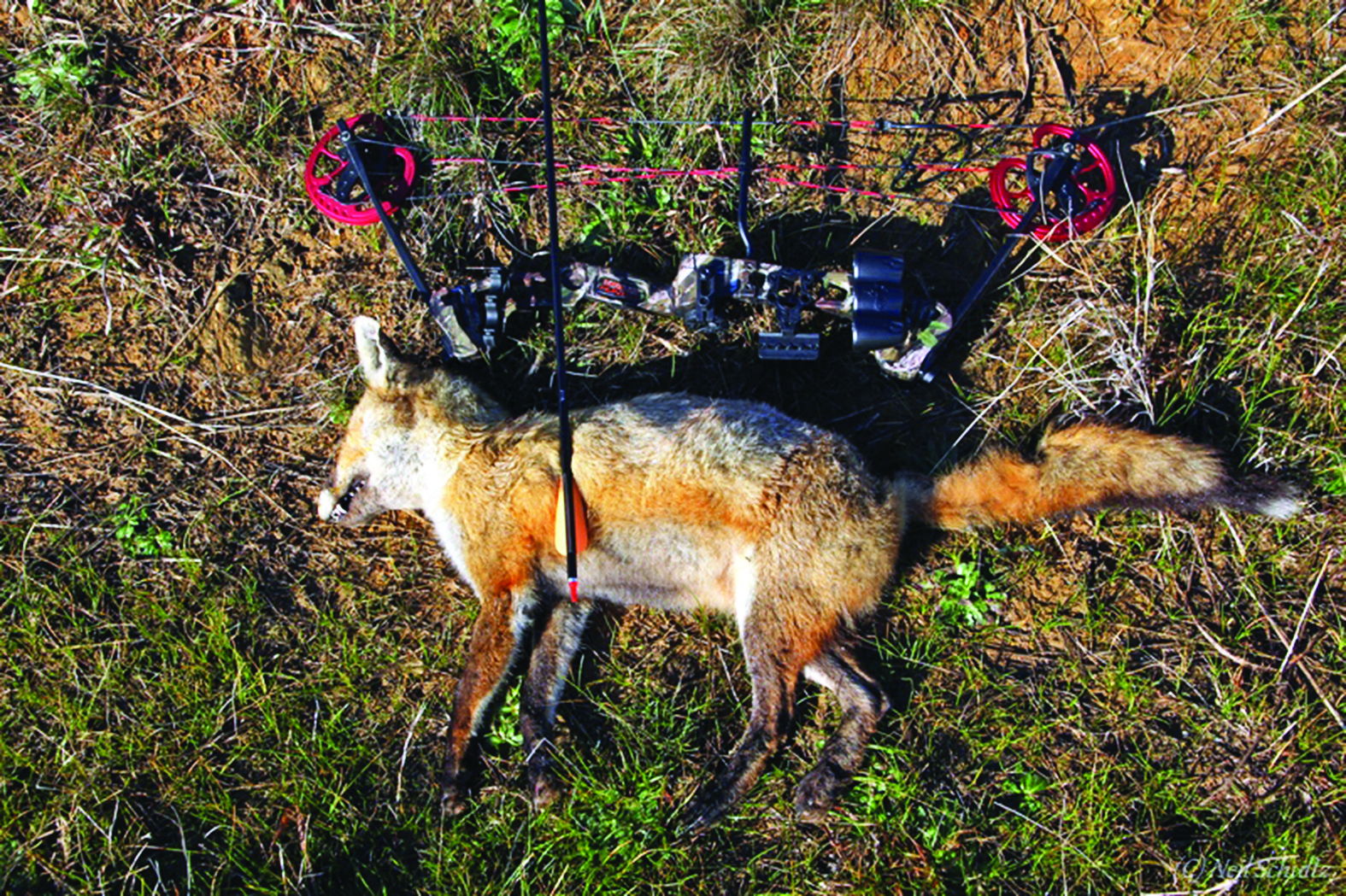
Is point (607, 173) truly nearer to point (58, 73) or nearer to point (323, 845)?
point (58, 73)

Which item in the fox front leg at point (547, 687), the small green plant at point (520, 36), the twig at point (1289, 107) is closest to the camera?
the fox front leg at point (547, 687)

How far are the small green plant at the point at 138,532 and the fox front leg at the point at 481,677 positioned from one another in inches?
72.8

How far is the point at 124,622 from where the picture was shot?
15.2 ft

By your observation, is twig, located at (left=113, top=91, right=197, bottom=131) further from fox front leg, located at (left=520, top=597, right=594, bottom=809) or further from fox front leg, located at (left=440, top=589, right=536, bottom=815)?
fox front leg, located at (left=520, top=597, right=594, bottom=809)

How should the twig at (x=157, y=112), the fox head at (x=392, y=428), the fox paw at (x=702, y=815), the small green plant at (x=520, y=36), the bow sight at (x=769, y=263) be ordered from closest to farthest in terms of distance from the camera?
the fox paw at (x=702, y=815), the bow sight at (x=769, y=263), the fox head at (x=392, y=428), the small green plant at (x=520, y=36), the twig at (x=157, y=112)

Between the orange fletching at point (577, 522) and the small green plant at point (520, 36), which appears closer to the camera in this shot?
the orange fletching at point (577, 522)

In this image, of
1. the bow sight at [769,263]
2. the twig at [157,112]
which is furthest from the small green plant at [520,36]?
the twig at [157,112]

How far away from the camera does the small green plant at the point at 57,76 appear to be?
5336mm

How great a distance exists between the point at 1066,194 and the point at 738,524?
2348 mm

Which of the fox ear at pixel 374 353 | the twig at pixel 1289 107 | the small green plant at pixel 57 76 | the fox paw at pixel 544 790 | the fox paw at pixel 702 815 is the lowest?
the fox paw at pixel 702 815

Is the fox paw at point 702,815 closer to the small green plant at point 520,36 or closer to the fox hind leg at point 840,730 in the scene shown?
the fox hind leg at point 840,730

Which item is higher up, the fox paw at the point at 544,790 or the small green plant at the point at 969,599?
the small green plant at the point at 969,599

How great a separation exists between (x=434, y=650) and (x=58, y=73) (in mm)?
4156

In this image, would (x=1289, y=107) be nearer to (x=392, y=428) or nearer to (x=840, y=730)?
(x=840, y=730)
